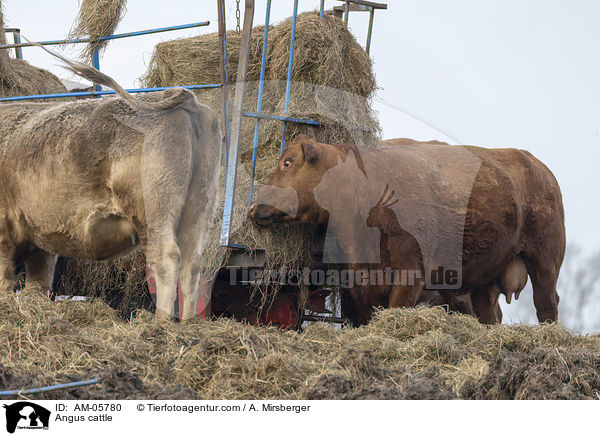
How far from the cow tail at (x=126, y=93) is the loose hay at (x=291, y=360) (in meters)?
1.40

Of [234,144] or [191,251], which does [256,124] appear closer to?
[234,144]

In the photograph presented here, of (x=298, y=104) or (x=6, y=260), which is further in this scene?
(x=298, y=104)

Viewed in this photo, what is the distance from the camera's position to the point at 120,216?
512 cm

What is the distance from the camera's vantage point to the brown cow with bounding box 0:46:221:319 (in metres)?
4.90

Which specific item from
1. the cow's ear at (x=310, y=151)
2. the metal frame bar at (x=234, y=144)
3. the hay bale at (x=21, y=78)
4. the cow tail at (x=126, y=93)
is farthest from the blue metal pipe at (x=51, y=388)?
the hay bale at (x=21, y=78)

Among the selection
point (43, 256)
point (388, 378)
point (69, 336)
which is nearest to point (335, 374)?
point (388, 378)

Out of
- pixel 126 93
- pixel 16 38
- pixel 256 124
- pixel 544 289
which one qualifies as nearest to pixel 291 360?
pixel 126 93

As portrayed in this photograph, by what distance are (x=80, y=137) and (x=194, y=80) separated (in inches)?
94.7

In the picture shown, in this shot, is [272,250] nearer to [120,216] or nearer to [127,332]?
[120,216]

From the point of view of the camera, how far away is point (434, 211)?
6.29 meters
